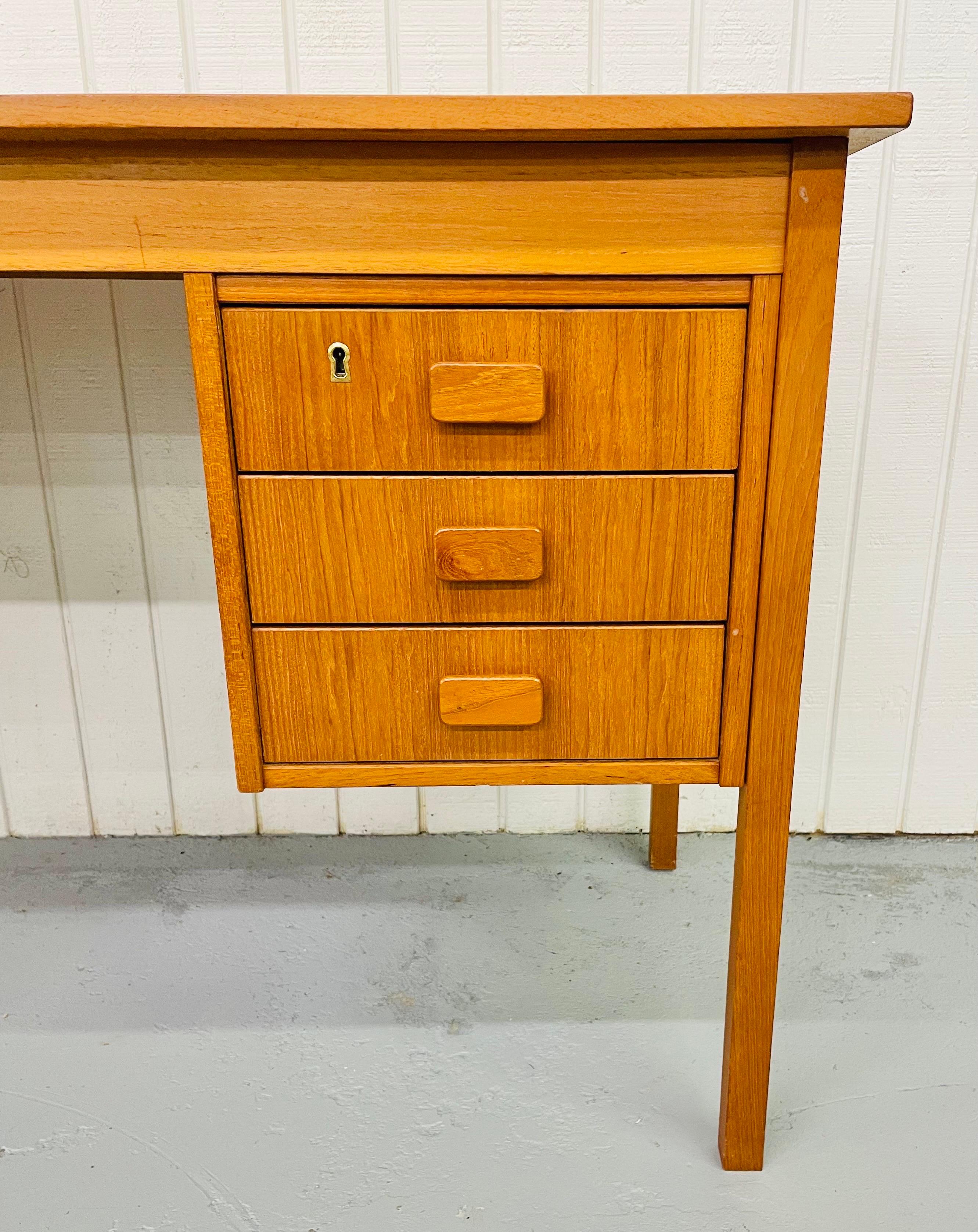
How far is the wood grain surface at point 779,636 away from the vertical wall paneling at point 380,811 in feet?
2.18

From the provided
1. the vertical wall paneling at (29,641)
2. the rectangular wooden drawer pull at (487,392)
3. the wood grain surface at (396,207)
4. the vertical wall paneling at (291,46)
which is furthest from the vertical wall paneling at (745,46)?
the vertical wall paneling at (29,641)

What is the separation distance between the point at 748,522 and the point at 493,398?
225 mm

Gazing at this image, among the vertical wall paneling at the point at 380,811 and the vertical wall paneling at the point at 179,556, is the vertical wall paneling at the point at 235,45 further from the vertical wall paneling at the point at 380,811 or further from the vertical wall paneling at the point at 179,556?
the vertical wall paneling at the point at 380,811

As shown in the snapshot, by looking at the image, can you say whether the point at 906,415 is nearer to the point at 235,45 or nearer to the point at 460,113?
the point at 460,113

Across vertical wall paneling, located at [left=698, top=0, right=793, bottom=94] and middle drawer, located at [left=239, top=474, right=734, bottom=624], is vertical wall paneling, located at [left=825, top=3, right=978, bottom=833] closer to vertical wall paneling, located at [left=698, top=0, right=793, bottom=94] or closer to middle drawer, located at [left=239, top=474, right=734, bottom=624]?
vertical wall paneling, located at [left=698, top=0, right=793, bottom=94]

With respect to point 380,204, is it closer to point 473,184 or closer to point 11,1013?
point 473,184

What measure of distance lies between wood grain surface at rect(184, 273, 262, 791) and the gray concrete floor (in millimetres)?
381

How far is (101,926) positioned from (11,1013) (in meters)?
0.17

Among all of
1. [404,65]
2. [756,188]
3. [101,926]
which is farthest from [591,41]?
[101,926]

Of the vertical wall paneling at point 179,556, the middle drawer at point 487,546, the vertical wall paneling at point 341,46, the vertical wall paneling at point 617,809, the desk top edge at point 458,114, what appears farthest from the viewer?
the vertical wall paneling at point 617,809

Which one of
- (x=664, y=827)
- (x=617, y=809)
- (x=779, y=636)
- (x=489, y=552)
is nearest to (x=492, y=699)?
(x=489, y=552)

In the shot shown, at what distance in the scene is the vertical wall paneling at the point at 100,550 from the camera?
1280 millimetres

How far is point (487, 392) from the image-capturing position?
0.72 m

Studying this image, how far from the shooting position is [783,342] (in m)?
0.72
